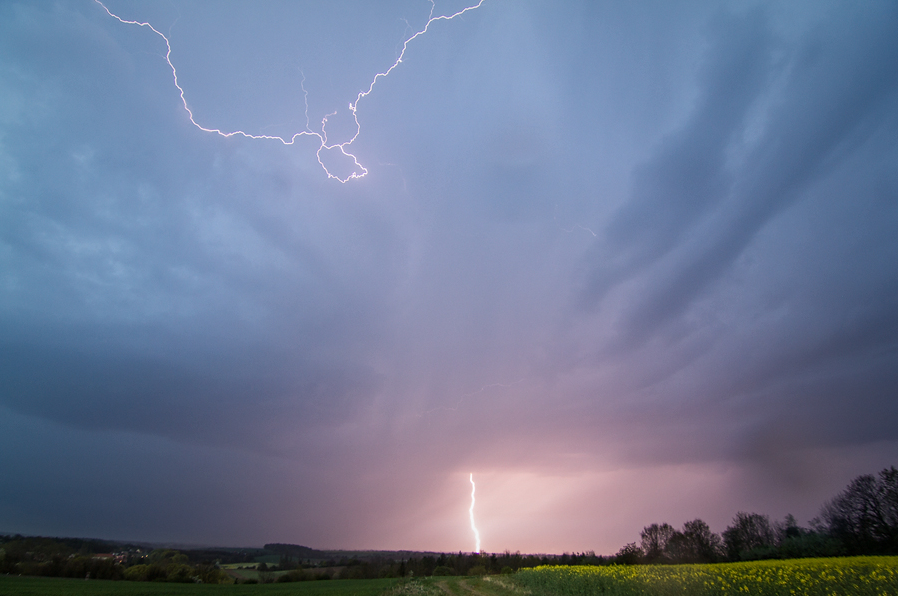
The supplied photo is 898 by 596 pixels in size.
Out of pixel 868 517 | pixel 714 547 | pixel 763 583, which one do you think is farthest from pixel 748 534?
pixel 763 583

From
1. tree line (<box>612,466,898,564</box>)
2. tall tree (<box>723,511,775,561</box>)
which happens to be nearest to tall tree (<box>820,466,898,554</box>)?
tree line (<box>612,466,898,564</box>)

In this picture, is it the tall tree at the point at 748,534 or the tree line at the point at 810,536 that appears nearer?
the tree line at the point at 810,536

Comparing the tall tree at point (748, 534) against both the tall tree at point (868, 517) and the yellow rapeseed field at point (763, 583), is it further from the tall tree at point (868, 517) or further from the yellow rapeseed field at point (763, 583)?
the yellow rapeseed field at point (763, 583)

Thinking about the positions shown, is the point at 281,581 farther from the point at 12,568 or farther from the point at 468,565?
the point at 468,565

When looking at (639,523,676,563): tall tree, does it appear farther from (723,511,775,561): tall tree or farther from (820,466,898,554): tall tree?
(820,466,898,554): tall tree

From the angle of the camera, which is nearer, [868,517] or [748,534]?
[868,517]

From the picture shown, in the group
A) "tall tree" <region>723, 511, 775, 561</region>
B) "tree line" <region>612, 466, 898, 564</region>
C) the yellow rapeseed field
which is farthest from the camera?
"tall tree" <region>723, 511, 775, 561</region>

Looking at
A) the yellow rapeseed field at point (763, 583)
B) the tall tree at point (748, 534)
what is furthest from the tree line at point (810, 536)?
the yellow rapeseed field at point (763, 583)

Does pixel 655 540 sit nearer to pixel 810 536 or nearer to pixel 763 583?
pixel 810 536

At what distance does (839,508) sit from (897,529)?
7.24 meters

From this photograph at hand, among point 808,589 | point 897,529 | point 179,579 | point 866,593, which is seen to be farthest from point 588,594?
point 179,579

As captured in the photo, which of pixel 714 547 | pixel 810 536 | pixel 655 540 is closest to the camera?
pixel 810 536

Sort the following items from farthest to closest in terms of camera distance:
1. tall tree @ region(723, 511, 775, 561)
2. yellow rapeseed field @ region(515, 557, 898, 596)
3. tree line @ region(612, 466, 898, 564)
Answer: tall tree @ region(723, 511, 775, 561) < tree line @ region(612, 466, 898, 564) < yellow rapeseed field @ region(515, 557, 898, 596)

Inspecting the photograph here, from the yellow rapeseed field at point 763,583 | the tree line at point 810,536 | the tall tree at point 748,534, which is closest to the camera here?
the yellow rapeseed field at point 763,583
